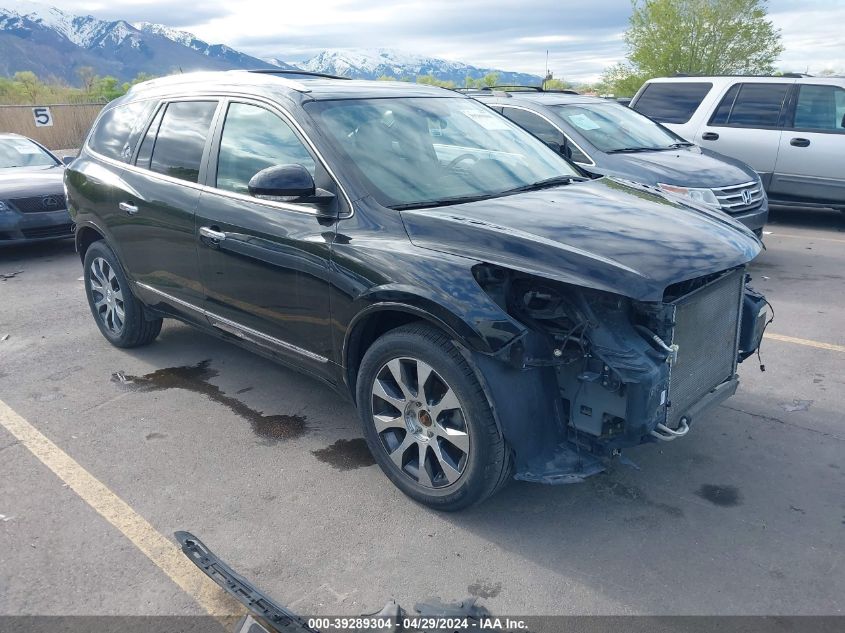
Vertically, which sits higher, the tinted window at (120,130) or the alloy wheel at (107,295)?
the tinted window at (120,130)

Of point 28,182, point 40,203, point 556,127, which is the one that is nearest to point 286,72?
point 556,127

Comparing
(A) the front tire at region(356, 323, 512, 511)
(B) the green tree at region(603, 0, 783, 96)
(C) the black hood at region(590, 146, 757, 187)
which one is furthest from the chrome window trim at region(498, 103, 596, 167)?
(B) the green tree at region(603, 0, 783, 96)

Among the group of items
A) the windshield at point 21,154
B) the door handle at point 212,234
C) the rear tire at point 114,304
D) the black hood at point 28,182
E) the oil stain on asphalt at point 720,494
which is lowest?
the oil stain on asphalt at point 720,494

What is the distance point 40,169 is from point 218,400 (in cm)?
683

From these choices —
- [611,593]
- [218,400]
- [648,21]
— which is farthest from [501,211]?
[648,21]

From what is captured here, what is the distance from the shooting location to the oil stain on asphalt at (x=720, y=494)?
11.0ft

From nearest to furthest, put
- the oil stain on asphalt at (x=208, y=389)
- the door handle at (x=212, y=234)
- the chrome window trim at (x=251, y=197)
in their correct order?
the chrome window trim at (x=251, y=197) → the door handle at (x=212, y=234) → the oil stain on asphalt at (x=208, y=389)

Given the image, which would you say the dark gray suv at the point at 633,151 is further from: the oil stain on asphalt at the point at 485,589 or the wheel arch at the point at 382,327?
the oil stain on asphalt at the point at 485,589

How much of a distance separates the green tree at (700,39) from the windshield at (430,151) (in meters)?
29.8

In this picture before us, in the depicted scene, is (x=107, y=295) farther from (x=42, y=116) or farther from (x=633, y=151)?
(x=42, y=116)

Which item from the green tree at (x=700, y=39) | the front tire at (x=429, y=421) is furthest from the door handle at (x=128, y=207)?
the green tree at (x=700, y=39)

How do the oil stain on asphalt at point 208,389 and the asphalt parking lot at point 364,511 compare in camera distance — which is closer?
the asphalt parking lot at point 364,511

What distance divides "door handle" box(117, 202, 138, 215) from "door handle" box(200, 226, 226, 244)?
33.9 inches

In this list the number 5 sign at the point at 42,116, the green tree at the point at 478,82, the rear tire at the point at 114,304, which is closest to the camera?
the rear tire at the point at 114,304
